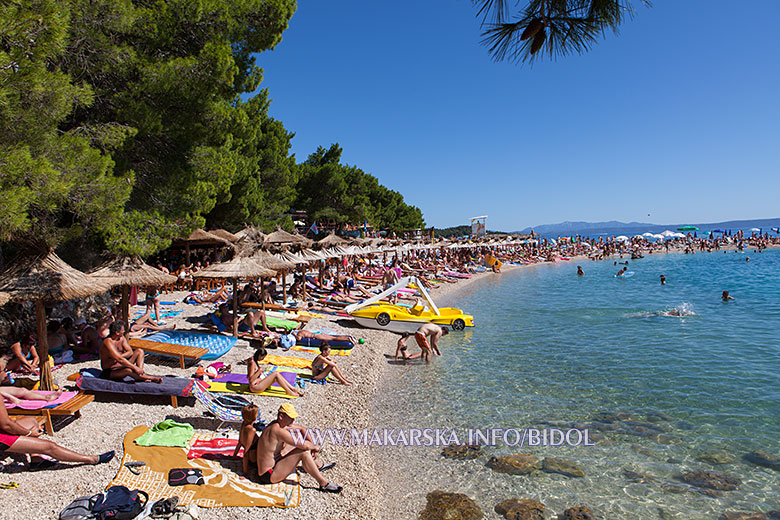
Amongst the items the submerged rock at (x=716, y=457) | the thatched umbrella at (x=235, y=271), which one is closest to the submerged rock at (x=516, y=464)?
the submerged rock at (x=716, y=457)

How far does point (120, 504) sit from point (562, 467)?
17.9 ft

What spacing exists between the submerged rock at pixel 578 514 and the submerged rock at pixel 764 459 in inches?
124

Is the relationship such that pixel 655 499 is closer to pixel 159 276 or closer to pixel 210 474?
pixel 210 474

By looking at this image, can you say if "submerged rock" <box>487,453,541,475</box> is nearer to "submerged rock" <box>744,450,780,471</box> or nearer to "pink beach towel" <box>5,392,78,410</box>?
"submerged rock" <box>744,450,780,471</box>

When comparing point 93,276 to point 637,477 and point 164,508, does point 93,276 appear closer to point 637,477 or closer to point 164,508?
point 164,508

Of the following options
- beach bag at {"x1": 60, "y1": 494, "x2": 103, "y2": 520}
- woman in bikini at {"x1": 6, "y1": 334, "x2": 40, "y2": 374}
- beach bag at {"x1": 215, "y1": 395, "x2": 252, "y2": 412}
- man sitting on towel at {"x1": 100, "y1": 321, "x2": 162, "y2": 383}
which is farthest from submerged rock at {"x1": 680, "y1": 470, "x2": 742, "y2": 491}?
woman in bikini at {"x1": 6, "y1": 334, "x2": 40, "y2": 374}

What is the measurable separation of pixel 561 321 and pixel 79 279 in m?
15.7

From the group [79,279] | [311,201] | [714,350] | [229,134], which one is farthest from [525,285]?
[79,279]

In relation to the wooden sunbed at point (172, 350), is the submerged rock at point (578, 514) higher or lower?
lower

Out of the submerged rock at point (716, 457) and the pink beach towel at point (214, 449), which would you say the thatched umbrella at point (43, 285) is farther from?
the submerged rock at point (716, 457)

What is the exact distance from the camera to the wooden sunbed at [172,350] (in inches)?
317

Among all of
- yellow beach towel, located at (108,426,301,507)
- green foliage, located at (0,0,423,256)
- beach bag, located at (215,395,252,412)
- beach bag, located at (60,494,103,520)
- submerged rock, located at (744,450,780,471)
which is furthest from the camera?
beach bag, located at (215,395,252,412)

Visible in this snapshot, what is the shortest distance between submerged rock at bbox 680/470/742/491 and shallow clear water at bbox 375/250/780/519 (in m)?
0.11

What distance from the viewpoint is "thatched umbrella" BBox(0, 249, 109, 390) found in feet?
19.6
